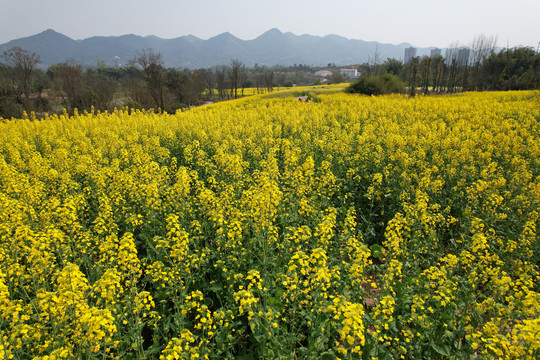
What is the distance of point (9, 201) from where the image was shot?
17.6 ft

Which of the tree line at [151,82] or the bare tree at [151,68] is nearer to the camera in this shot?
the bare tree at [151,68]

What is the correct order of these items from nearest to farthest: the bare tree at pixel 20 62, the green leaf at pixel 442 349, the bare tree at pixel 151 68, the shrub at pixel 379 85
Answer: the green leaf at pixel 442 349
the bare tree at pixel 151 68
the bare tree at pixel 20 62
the shrub at pixel 379 85

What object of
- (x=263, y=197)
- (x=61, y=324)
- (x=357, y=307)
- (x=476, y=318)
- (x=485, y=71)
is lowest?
(x=476, y=318)

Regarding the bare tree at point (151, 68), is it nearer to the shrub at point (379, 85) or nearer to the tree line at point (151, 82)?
the tree line at point (151, 82)

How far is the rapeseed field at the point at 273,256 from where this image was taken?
3.21m

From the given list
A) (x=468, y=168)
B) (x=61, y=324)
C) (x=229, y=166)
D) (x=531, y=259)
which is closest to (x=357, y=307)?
(x=61, y=324)

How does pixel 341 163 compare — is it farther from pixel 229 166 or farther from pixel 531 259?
pixel 531 259

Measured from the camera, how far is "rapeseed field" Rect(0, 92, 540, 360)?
321 cm

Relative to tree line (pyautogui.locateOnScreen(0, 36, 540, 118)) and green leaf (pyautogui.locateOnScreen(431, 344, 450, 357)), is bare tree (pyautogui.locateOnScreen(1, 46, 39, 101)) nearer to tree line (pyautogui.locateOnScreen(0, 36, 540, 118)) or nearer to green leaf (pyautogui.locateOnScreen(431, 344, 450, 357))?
tree line (pyautogui.locateOnScreen(0, 36, 540, 118))

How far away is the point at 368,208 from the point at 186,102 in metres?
61.7

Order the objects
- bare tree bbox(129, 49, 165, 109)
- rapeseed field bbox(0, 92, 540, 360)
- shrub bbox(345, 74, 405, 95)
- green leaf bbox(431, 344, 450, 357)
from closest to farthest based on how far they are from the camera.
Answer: rapeseed field bbox(0, 92, 540, 360), green leaf bbox(431, 344, 450, 357), bare tree bbox(129, 49, 165, 109), shrub bbox(345, 74, 405, 95)

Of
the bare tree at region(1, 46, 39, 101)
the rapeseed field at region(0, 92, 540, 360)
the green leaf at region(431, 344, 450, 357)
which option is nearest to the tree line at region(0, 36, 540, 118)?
the bare tree at region(1, 46, 39, 101)

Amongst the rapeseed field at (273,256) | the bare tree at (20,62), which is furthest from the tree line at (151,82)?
the rapeseed field at (273,256)

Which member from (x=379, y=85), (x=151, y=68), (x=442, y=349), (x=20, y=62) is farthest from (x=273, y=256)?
(x=20, y=62)
